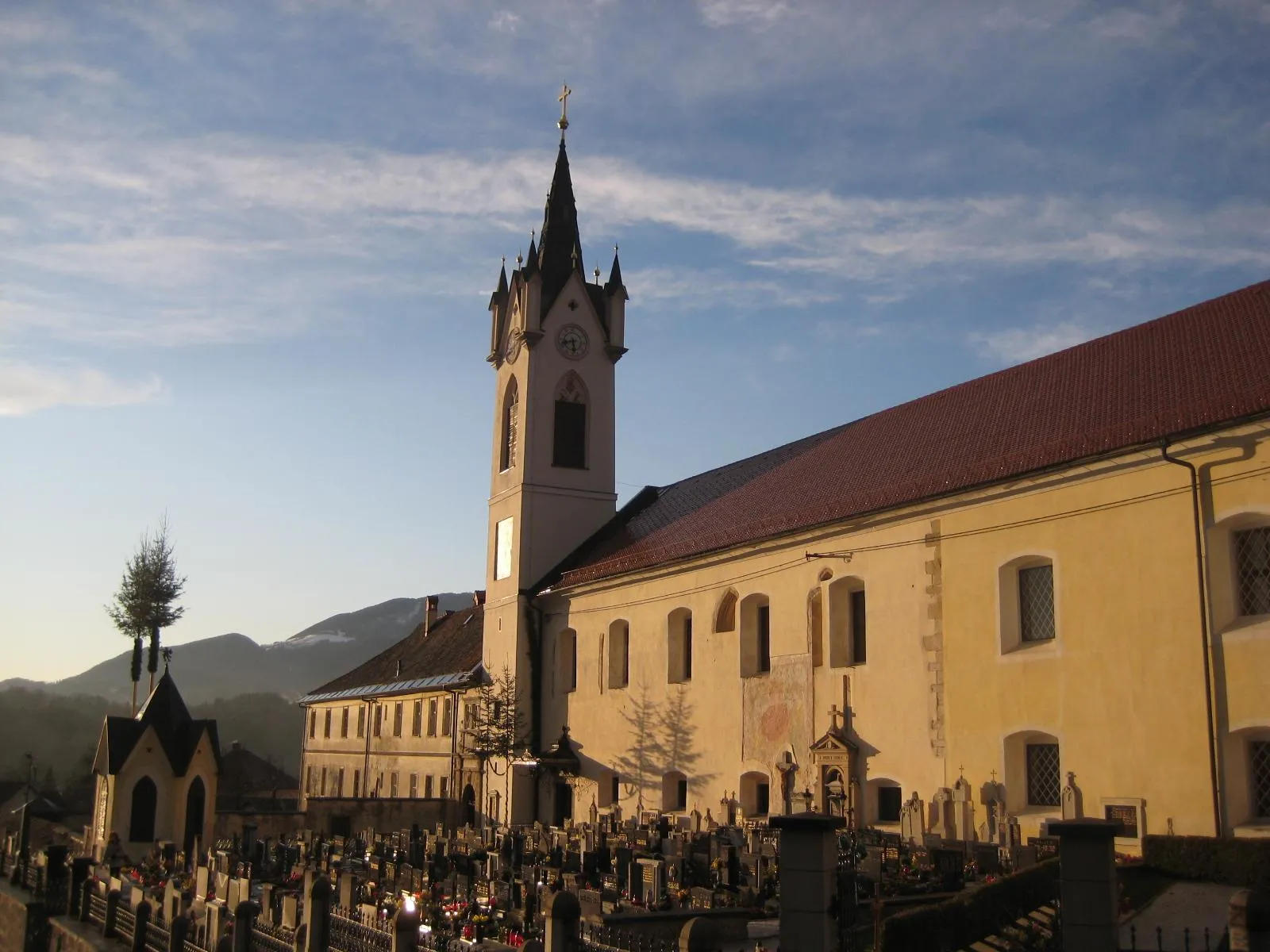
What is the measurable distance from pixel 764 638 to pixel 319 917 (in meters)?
16.3

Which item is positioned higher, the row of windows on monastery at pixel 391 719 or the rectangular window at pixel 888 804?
the row of windows on monastery at pixel 391 719

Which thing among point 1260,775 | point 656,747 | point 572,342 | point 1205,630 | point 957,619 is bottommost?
point 1260,775

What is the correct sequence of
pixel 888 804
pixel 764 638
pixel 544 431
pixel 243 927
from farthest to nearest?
pixel 544 431 → pixel 764 638 → pixel 888 804 → pixel 243 927

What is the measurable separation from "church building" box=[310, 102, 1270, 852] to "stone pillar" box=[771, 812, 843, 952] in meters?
9.44

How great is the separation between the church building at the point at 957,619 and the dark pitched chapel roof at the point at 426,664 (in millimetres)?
6648

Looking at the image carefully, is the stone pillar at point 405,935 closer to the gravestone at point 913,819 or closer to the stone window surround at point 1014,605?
the gravestone at point 913,819

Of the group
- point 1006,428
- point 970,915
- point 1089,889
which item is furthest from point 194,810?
point 1089,889

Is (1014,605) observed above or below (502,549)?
below

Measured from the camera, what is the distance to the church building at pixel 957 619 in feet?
60.0

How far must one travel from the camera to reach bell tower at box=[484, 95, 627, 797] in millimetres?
39156

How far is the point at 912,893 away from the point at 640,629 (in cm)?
1654

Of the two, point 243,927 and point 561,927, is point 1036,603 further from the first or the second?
point 243,927

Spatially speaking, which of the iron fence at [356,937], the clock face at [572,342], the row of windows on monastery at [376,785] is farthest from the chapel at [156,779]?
the clock face at [572,342]

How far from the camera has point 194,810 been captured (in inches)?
1171
